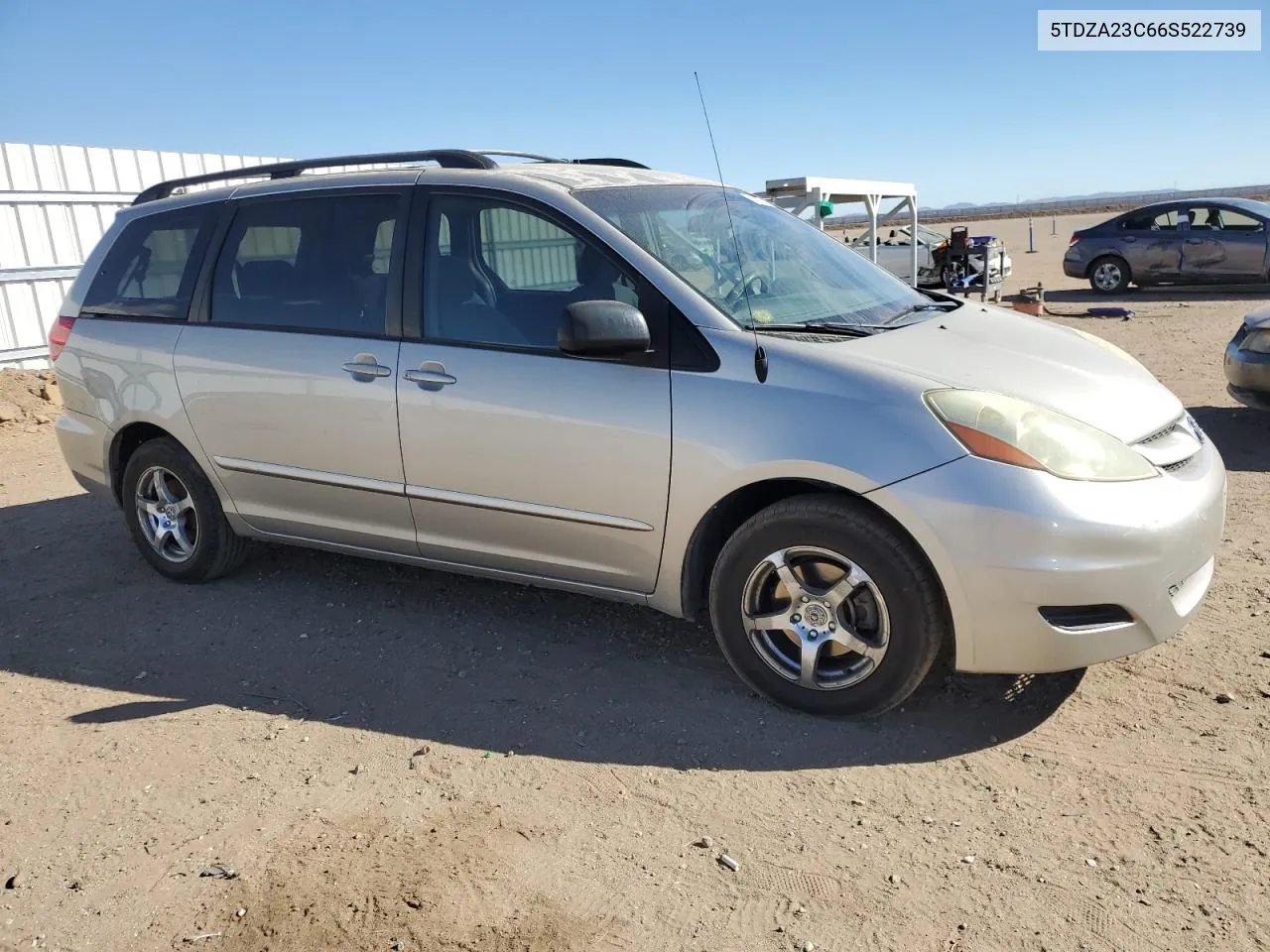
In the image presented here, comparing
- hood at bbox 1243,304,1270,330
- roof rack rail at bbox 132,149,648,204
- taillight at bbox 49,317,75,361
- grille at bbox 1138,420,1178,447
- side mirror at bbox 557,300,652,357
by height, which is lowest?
hood at bbox 1243,304,1270,330

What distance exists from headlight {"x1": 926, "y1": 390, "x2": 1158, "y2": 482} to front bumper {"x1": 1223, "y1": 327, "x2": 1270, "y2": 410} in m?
4.47

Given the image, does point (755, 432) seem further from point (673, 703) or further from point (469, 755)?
point (469, 755)

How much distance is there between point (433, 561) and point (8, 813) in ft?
5.62

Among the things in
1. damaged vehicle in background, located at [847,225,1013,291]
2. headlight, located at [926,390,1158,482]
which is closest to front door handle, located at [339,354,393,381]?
headlight, located at [926,390,1158,482]

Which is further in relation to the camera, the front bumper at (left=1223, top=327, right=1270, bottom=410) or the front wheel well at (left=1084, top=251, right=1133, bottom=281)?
the front wheel well at (left=1084, top=251, right=1133, bottom=281)

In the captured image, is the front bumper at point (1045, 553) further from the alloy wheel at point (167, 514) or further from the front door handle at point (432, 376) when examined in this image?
the alloy wheel at point (167, 514)

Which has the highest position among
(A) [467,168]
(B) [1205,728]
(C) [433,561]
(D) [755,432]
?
(A) [467,168]

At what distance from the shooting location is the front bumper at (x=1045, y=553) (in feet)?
10.2

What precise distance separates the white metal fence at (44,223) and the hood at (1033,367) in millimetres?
10376

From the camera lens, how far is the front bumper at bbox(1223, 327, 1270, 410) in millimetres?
6961

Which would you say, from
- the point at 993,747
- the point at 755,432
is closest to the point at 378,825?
the point at 755,432

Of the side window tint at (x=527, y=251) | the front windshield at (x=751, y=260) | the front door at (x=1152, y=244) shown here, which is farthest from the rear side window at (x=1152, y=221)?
the side window tint at (x=527, y=251)

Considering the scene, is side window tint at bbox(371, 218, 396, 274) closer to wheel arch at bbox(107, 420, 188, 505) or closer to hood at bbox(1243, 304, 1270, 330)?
wheel arch at bbox(107, 420, 188, 505)

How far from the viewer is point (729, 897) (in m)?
2.74
